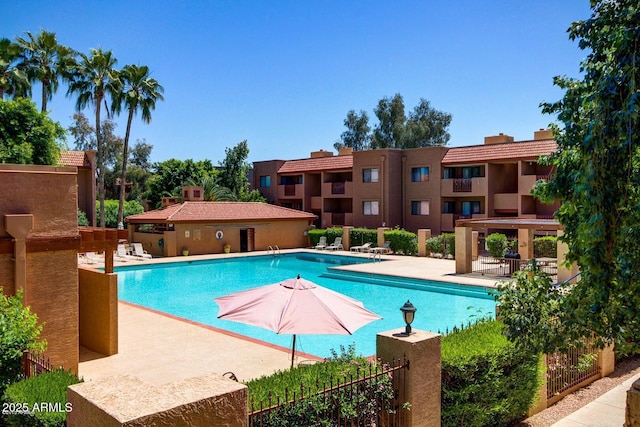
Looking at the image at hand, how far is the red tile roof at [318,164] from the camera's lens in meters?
44.4

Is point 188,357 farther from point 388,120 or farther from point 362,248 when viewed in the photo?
point 388,120

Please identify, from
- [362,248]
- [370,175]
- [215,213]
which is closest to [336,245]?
[362,248]

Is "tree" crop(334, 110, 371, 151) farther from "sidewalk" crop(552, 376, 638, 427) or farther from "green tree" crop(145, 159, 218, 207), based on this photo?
"sidewalk" crop(552, 376, 638, 427)

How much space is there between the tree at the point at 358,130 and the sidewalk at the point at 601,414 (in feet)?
193

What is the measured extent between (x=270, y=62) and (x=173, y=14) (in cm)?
1721

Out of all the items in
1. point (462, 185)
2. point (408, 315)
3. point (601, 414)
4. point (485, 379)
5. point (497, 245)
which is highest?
point (462, 185)

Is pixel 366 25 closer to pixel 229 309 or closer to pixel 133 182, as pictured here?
pixel 229 309

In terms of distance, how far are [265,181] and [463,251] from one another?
30.2 metres

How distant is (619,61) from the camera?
179 inches

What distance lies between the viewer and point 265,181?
51594 mm

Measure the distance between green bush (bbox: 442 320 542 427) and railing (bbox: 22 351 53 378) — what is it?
5.21m

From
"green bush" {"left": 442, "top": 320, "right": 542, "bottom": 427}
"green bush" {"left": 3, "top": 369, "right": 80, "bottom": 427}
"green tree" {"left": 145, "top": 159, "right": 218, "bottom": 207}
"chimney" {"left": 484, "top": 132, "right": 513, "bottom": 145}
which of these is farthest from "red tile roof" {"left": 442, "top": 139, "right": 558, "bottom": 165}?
"green bush" {"left": 3, "top": 369, "right": 80, "bottom": 427}

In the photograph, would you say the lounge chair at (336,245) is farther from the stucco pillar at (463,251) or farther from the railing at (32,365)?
the railing at (32,365)

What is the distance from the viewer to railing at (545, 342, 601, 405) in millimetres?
9484
